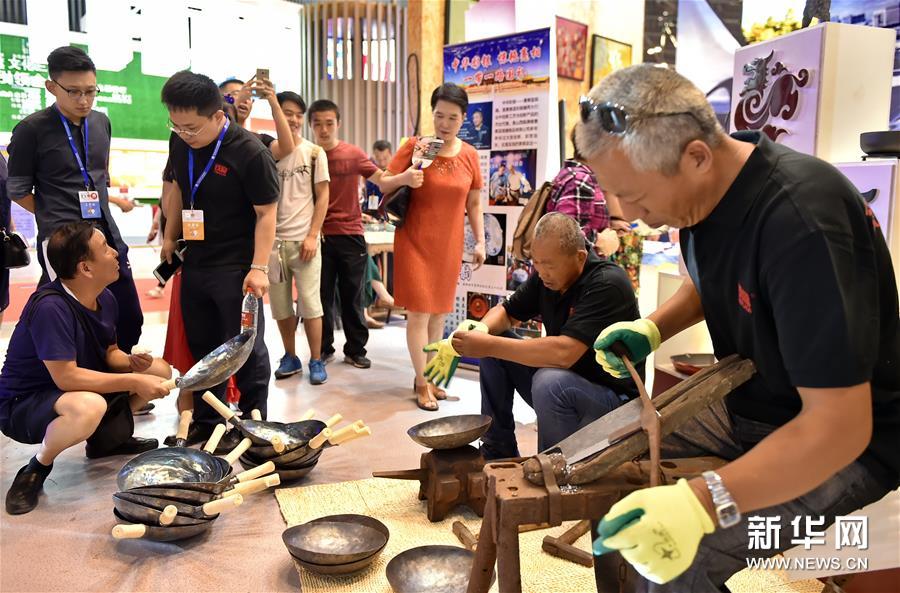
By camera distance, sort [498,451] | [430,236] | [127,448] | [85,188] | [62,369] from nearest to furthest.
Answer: [62,369]
[498,451]
[127,448]
[85,188]
[430,236]

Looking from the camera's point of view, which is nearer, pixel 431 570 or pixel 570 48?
pixel 431 570

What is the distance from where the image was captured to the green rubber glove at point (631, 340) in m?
1.65

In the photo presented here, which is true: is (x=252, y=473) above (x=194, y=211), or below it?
below

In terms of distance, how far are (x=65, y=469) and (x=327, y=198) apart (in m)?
1.96

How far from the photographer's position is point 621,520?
109 cm

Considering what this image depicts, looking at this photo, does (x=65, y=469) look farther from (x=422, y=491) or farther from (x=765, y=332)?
(x=765, y=332)

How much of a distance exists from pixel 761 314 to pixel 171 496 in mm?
1773

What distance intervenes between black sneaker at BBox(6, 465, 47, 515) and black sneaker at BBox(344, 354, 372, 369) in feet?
7.09

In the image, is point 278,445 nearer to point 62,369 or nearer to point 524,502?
point 62,369

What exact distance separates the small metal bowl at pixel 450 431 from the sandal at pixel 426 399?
43.7 inches

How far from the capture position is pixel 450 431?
2543 mm

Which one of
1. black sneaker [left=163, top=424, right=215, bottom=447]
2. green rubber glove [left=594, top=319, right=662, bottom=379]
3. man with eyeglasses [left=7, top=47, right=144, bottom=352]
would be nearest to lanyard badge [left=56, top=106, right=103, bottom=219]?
man with eyeglasses [left=7, top=47, right=144, bottom=352]

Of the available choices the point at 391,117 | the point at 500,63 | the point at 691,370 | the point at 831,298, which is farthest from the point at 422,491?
the point at 391,117

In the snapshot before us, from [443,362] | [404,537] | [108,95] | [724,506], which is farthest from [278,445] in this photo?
[108,95]
